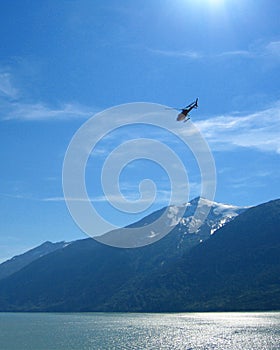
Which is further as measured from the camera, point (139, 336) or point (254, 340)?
point (139, 336)

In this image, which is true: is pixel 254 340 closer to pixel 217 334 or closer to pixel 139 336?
pixel 217 334

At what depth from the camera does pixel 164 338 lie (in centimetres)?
18938

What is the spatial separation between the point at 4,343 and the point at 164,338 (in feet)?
218

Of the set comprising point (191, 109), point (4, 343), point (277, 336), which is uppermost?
point (191, 109)

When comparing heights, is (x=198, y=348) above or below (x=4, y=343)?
below

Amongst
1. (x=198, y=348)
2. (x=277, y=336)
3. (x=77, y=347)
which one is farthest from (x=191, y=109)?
(x=277, y=336)

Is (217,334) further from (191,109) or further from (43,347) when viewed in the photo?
(191,109)

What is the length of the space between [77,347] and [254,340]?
66.8 m

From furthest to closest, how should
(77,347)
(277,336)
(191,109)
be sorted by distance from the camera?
(277,336) < (77,347) < (191,109)

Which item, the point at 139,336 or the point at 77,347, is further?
the point at 139,336

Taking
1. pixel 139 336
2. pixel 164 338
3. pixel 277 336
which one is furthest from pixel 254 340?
pixel 139 336

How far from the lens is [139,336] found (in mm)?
197125

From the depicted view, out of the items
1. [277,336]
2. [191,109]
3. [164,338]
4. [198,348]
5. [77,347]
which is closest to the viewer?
[191,109]

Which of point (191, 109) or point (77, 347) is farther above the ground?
point (191, 109)
